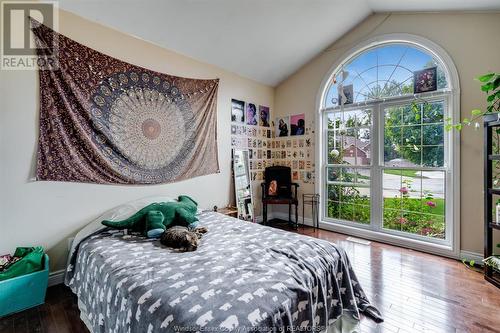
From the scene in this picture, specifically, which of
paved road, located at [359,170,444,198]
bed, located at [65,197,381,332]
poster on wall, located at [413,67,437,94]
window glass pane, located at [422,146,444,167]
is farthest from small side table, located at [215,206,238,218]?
poster on wall, located at [413,67,437,94]

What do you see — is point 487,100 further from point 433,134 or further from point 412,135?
point 412,135

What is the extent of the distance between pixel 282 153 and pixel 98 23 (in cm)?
317

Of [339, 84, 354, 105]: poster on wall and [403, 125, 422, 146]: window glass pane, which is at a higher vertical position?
[339, 84, 354, 105]: poster on wall

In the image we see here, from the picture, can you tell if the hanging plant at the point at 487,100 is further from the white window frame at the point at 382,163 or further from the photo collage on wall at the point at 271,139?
the photo collage on wall at the point at 271,139

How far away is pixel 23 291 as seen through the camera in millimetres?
1819

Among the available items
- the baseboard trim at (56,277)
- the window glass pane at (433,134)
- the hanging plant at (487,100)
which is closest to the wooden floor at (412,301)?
the baseboard trim at (56,277)

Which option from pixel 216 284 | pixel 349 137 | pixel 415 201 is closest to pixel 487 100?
pixel 415 201

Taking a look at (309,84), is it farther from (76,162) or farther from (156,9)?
(76,162)

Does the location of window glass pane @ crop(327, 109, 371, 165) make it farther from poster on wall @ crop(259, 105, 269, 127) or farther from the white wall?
the white wall

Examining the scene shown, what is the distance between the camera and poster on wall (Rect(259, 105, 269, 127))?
4191mm

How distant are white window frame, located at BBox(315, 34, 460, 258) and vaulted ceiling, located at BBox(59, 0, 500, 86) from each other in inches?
15.4

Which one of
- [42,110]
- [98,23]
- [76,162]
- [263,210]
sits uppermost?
[98,23]

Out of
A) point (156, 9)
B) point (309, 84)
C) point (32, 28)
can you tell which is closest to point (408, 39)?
point (309, 84)

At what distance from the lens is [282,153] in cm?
436
